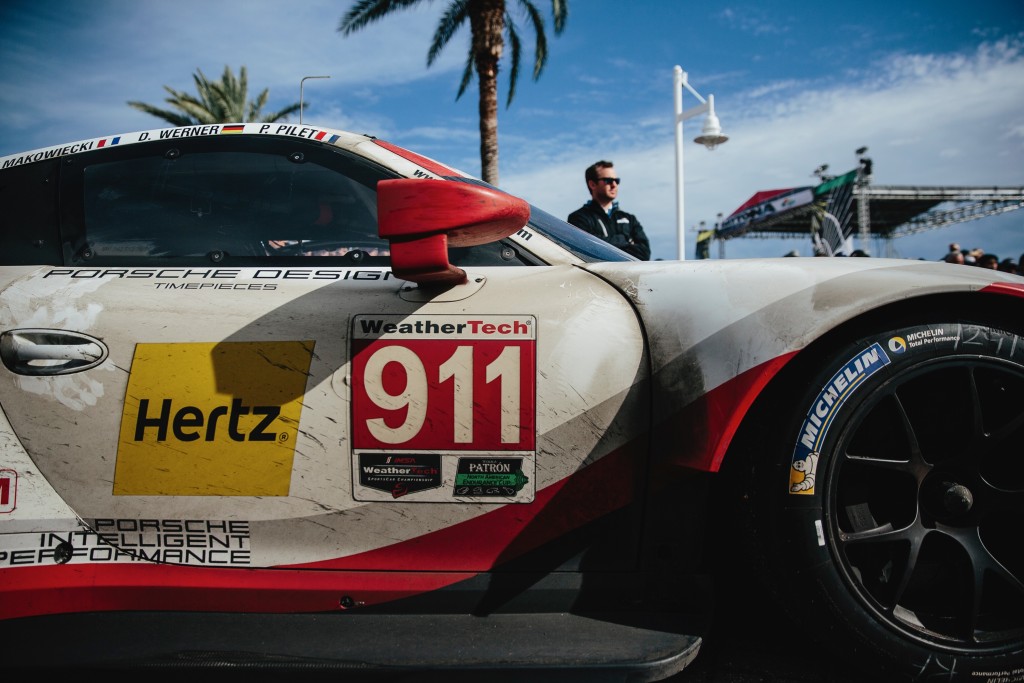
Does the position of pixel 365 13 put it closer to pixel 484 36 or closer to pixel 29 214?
pixel 484 36

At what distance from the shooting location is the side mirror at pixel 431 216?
139cm

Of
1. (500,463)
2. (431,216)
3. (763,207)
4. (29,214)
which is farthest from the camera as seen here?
(763,207)

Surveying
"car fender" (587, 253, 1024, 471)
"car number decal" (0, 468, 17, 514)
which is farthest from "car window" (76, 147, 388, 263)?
"car fender" (587, 253, 1024, 471)

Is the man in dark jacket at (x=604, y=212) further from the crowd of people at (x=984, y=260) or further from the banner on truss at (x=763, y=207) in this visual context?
the banner on truss at (x=763, y=207)

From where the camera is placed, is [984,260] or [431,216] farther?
[984,260]

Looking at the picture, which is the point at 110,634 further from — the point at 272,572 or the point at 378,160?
the point at 378,160

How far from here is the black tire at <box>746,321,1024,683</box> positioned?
4.89ft

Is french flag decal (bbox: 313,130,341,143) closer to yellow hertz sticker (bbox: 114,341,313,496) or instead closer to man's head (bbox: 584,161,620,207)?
yellow hertz sticker (bbox: 114,341,313,496)

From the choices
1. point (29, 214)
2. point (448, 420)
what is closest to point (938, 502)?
point (448, 420)

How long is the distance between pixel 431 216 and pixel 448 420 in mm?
453

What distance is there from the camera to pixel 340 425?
1.54 meters

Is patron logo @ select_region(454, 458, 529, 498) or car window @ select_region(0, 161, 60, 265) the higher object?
Result: car window @ select_region(0, 161, 60, 265)

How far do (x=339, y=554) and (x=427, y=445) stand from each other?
325 mm

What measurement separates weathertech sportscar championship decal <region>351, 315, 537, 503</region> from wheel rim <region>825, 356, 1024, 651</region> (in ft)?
2.28
